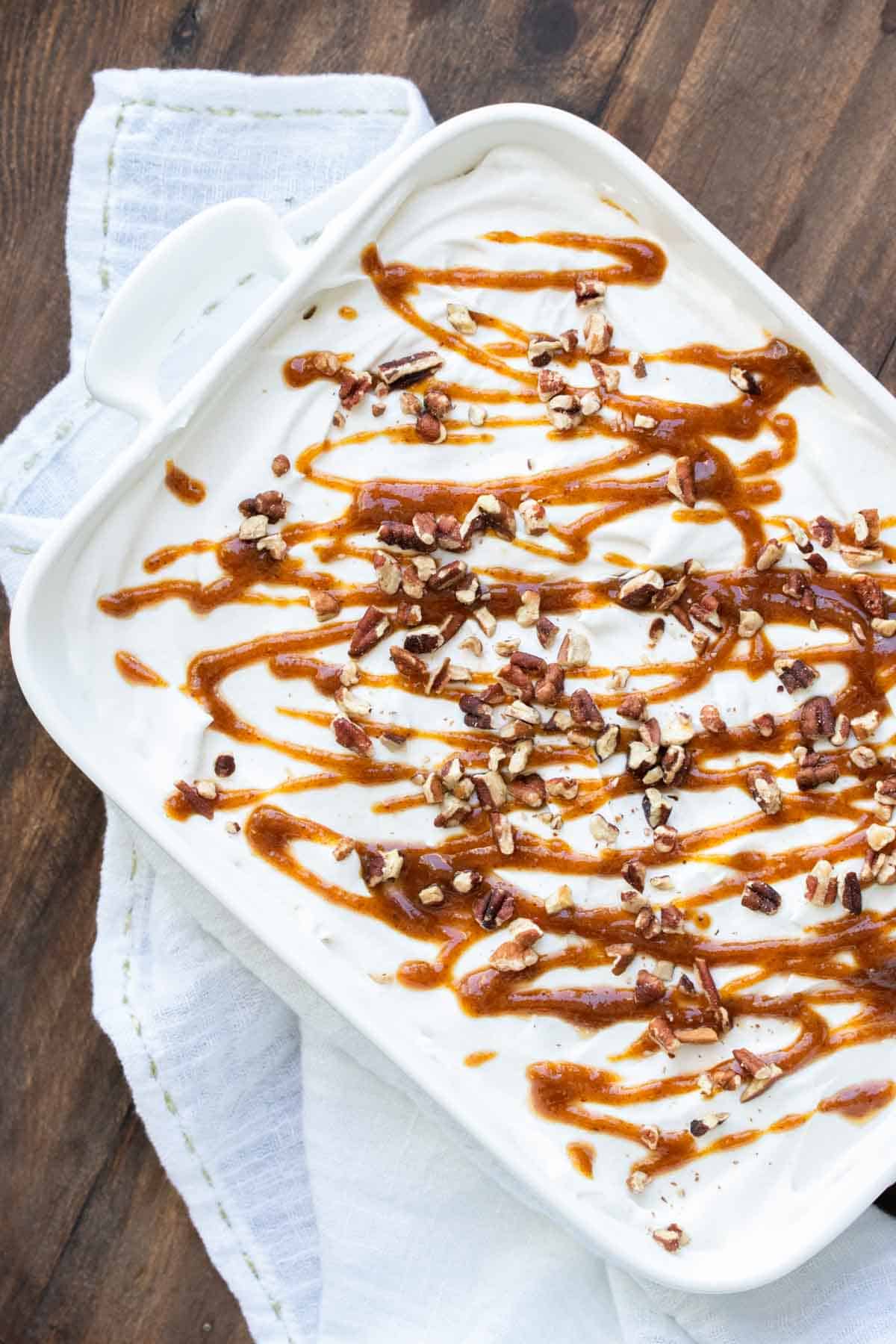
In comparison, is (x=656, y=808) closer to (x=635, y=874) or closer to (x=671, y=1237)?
(x=635, y=874)

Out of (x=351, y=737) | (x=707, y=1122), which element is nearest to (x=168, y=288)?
(x=351, y=737)

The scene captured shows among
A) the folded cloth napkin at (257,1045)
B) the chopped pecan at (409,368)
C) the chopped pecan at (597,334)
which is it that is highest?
the chopped pecan at (597,334)

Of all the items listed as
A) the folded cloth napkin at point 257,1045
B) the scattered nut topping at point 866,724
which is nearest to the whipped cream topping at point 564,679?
the scattered nut topping at point 866,724

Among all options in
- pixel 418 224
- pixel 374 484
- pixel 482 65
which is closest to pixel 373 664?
pixel 374 484

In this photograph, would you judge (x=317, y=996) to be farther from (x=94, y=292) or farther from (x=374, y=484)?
(x=94, y=292)

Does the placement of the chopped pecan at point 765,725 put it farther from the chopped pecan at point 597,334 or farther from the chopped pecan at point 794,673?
the chopped pecan at point 597,334

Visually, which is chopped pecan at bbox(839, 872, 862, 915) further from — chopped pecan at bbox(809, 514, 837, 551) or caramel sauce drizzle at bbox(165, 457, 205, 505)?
caramel sauce drizzle at bbox(165, 457, 205, 505)
